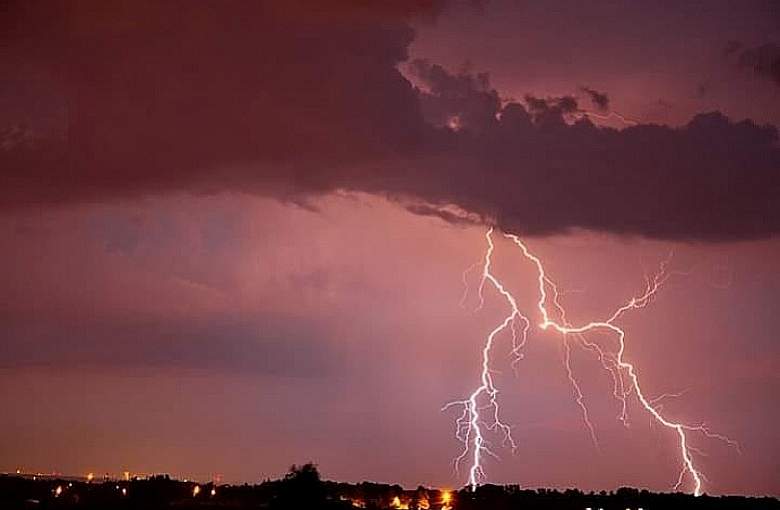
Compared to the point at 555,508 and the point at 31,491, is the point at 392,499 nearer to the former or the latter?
the point at 555,508

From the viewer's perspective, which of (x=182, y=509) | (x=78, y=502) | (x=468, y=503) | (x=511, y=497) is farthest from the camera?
(x=511, y=497)

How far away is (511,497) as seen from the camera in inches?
3844

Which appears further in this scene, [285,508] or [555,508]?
[555,508]

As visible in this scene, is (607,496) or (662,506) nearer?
(662,506)

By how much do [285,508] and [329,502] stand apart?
10.00ft

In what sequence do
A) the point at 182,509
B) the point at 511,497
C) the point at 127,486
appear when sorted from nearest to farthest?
the point at 182,509
the point at 511,497
the point at 127,486

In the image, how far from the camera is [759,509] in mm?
93875

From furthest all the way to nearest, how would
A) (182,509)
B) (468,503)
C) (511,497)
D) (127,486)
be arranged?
(127,486) → (511,497) → (468,503) → (182,509)

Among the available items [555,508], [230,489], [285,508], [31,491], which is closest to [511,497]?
[555,508]

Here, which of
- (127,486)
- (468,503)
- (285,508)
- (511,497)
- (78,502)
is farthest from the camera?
(127,486)

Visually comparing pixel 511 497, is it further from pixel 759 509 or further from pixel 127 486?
pixel 127 486

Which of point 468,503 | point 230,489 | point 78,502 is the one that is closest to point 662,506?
point 468,503

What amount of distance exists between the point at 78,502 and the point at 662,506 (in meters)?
44.2

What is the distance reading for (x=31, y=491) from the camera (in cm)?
9556
